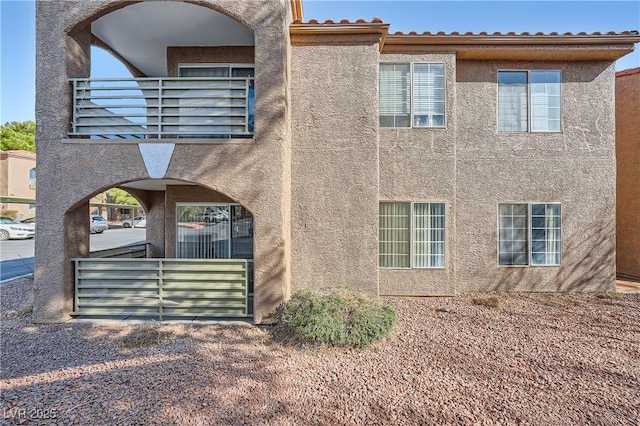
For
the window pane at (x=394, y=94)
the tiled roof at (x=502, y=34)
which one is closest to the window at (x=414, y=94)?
the window pane at (x=394, y=94)

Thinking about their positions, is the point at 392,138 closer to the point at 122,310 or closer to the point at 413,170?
the point at 413,170

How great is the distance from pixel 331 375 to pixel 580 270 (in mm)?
9217

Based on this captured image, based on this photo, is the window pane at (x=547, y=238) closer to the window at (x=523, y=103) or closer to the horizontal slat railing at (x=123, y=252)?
the window at (x=523, y=103)

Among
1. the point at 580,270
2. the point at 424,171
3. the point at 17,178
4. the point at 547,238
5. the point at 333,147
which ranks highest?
the point at 17,178

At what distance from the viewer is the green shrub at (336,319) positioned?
5746 millimetres

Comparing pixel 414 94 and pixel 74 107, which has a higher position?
pixel 414 94

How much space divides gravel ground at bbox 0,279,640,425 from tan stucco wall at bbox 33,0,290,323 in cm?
131

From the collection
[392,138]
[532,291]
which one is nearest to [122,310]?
[392,138]

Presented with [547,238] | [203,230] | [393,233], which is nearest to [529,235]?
[547,238]

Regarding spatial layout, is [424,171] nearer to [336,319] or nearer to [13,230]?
[336,319]

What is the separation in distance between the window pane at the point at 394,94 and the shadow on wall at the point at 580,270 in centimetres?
571

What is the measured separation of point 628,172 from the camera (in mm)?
11422

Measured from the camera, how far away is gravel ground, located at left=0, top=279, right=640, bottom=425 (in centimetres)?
393

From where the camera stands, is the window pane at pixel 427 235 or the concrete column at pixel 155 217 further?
the concrete column at pixel 155 217
